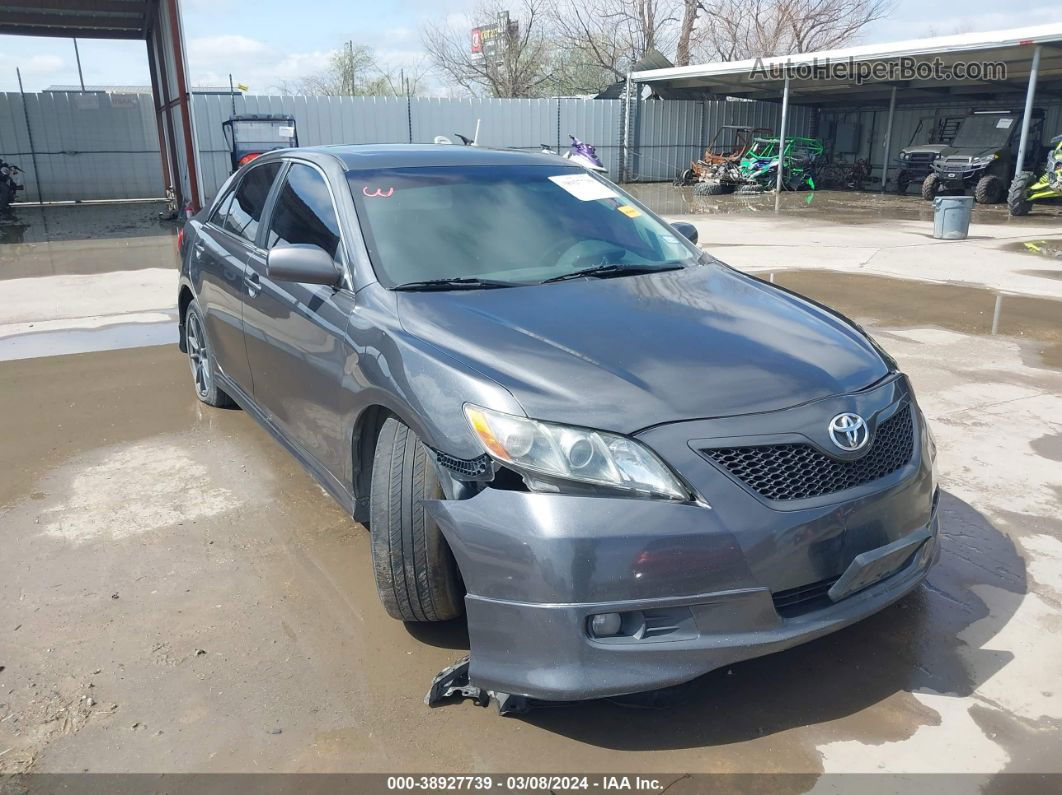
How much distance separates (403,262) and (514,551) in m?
1.38

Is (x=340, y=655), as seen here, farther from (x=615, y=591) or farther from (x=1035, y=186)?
(x=1035, y=186)

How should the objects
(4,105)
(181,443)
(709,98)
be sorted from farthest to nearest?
(709,98)
(4,105)
(181,443)

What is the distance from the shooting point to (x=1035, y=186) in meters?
17.3

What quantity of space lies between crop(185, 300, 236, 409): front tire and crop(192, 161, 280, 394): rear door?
1.14 ft

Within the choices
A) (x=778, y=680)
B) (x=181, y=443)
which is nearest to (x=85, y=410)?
(x=181, y=443)

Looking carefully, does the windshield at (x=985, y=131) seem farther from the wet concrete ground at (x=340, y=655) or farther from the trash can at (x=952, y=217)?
the wet concrete ground at (x=340, y=655)

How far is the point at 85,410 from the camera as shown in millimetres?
5418

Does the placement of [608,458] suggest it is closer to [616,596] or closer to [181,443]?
[616,596]

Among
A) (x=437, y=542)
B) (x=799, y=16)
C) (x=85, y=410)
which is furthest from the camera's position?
(x=799, y=16)

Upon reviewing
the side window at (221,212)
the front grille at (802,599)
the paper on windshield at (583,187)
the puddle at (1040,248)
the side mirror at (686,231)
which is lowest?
the puddle at (1040,248)

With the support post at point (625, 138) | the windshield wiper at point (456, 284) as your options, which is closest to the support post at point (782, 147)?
the support post at point (625, 138)

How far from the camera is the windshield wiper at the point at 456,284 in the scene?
3041 millimetres

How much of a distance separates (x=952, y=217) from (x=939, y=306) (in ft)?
19.3

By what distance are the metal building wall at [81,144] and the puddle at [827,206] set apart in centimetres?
1355
